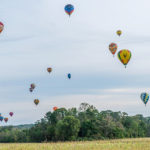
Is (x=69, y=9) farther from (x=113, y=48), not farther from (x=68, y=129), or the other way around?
(x=68, y=129)

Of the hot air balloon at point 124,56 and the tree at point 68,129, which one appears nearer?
the hot air balloon at point 124,56

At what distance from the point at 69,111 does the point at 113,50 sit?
4167 cm

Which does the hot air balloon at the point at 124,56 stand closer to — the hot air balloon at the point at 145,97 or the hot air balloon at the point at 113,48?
the hot air balloon at the point at 113,48

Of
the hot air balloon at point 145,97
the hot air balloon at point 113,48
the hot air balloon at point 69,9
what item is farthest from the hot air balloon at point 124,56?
the hot air balloon at point 145,97

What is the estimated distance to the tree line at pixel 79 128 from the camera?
7138 centimetres

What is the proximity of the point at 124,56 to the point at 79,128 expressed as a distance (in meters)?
26.4

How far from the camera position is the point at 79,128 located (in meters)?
72.6

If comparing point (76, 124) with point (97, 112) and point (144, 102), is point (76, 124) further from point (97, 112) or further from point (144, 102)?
point (97, 112)

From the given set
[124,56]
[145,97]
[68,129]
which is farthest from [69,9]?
[68,129]

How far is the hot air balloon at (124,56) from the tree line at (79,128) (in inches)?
824

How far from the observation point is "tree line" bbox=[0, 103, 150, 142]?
71375mm

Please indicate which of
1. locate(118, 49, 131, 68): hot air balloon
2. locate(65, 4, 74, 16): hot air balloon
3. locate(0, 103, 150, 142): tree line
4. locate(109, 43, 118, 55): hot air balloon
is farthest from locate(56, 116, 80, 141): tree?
locate(65, 4, 74, 16): hot air balloon

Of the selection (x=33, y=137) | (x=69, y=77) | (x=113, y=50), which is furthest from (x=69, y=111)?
(x=113, y=50)

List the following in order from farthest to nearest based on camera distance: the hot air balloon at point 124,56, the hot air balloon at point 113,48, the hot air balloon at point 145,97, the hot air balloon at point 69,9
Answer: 1. the hot air balloon at point 113,48
2. the hot air balloon at point 145,97
3. the hot air balloon at point 69,9
4. the hot air balloon at point 124,56
